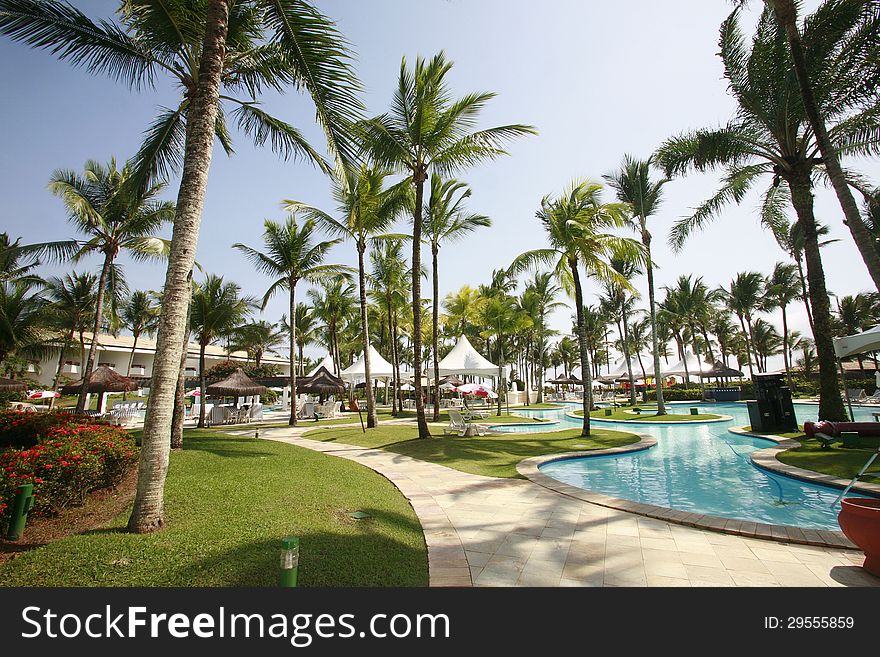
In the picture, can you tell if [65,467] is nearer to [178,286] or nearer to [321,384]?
[178,286]

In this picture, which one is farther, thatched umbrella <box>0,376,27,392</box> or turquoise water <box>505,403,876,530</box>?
thatched umbrella <box>0,376,27,392</box>

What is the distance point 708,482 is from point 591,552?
6283 millimetres

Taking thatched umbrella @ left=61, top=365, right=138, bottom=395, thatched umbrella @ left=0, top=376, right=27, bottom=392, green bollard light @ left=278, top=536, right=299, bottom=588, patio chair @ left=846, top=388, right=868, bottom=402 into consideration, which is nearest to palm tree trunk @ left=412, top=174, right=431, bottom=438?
green bollard light @ left=278, top=536, right=299, bottom=588

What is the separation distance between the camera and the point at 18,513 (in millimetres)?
3627

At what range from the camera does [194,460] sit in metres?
8.17

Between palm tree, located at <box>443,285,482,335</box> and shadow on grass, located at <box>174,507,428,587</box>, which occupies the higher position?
palm tree, located at <box>443,285,482,335</box>

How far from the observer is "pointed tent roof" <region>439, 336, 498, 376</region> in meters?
22.6

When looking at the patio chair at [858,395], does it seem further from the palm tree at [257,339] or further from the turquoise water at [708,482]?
the palm tree at [257,339]

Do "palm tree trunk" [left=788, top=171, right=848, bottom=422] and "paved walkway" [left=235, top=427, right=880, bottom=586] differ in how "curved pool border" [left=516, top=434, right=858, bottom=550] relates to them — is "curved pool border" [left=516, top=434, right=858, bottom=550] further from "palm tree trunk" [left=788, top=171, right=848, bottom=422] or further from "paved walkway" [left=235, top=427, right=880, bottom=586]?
"palm tree trunk" [left=788, top=171, right=848, bottom=422]

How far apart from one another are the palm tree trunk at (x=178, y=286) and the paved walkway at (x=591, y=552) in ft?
9.95

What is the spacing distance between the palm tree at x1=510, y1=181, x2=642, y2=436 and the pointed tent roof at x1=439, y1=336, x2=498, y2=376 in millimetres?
8374

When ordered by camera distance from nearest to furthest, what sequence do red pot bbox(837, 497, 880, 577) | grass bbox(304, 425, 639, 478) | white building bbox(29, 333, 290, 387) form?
red pot bbox(837, 497, 880, 577) → grass bbox(304, 425, 639, 478) → white building bbox(29, 333, 290, 387)
